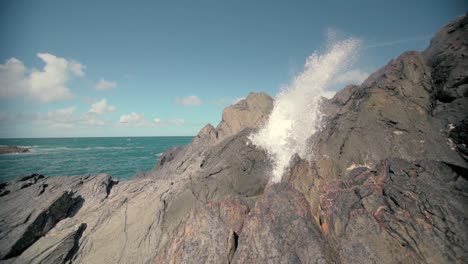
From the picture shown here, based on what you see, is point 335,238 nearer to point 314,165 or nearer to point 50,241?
point 314,165

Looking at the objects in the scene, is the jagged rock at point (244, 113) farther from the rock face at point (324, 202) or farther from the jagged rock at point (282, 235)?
the jagged rock at point (282, 235)

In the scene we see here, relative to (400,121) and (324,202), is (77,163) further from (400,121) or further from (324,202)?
(400,121)

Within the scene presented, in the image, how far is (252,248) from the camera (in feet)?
21.9

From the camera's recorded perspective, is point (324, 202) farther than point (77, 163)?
No

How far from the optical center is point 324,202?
7.36 meters

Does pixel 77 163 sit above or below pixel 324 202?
below

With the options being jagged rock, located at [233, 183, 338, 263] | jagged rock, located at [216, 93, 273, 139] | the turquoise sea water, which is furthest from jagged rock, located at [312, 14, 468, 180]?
the turquoise sea water

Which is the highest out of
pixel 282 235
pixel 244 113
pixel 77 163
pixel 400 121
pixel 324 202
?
pixel 244 113

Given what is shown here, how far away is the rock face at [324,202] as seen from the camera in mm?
5793

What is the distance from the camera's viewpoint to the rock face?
228 inches

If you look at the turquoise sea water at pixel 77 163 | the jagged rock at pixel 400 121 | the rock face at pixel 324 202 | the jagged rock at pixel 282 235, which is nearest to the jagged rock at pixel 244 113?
the rock face at pixel 324 202

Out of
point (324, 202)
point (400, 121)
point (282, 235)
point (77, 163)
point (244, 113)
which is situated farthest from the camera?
point (77, 163)

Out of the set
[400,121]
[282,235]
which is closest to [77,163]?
[282,235]

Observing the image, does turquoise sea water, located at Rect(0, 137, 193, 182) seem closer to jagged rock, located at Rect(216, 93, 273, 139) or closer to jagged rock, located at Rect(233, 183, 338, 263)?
jagged rock, located at Rect(216, 93, 273, 139)
